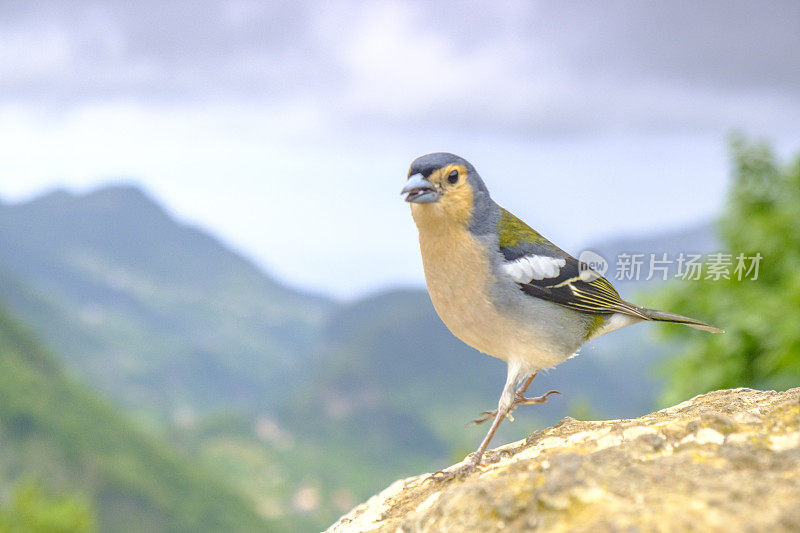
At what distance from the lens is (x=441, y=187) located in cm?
700

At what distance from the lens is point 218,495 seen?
137 meters

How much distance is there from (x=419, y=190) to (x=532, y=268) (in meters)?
1.40

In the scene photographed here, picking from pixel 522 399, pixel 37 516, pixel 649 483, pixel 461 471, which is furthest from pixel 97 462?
pixel 649 483

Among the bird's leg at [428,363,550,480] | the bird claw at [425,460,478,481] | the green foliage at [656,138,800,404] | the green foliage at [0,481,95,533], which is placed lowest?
the bird claw at [425,460,478,481]

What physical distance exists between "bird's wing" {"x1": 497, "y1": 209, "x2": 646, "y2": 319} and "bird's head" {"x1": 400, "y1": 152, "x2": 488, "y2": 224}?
0.56 meters

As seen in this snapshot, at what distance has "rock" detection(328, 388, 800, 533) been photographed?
434 centimetres

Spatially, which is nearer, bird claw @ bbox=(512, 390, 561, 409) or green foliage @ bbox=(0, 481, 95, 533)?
bird claw @ bbox=(512, 390, 561, 409)

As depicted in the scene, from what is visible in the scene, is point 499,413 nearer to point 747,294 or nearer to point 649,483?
point 649,483

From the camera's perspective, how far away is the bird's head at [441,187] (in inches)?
269

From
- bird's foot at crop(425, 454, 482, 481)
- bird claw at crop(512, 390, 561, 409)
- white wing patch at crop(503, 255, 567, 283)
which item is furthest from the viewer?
bird claw at crop(512, 390, 561, 409)

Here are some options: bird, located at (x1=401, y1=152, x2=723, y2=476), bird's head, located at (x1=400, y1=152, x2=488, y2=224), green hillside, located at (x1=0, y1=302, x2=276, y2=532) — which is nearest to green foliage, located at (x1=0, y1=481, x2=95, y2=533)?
green hillside, located at (x1=0, y1=302, x2=276, y2=532)

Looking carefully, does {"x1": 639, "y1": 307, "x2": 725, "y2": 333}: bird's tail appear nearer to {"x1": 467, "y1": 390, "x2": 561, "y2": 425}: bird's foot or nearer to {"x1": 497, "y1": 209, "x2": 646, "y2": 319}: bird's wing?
{"x1": 497, "y1": 209, "x2": 646, "y2": 319}: bird's wing

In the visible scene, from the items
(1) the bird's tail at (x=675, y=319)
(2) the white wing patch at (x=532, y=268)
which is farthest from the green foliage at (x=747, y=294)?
(2) the white wing patch at (x=532, y=268)

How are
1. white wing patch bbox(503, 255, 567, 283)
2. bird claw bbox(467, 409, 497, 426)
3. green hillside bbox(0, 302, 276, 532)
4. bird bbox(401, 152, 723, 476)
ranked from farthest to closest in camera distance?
green hillside bbox(0, 302, 276, 532)
bird claw bbox(467, 409, 497, 426)
white wing patch bbox(503, 255, 567, 283)
bird bbox(401, 152, 723, 476)
